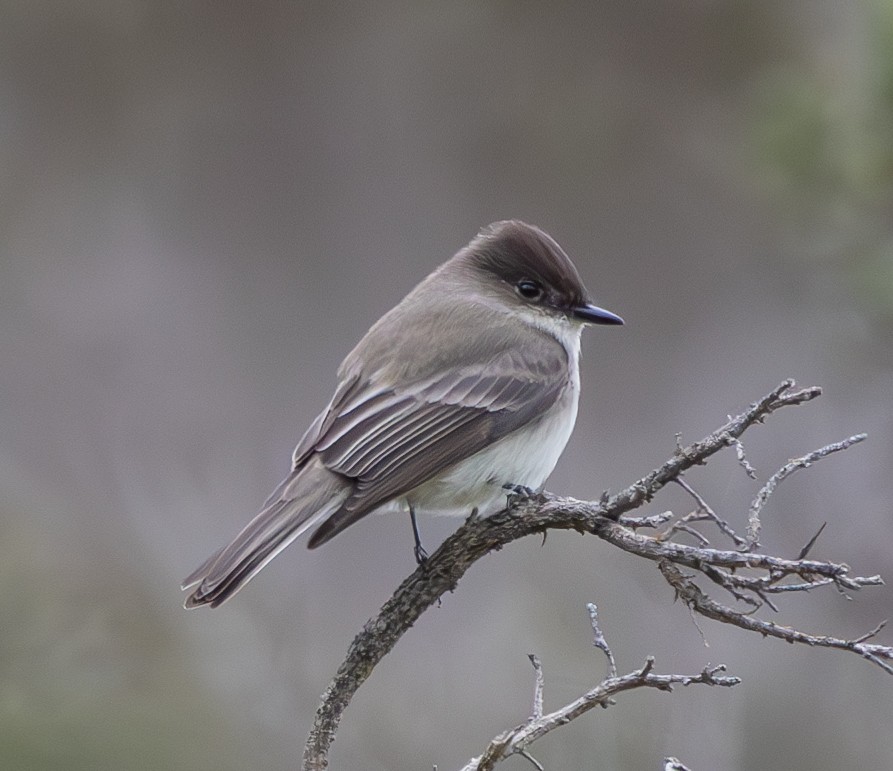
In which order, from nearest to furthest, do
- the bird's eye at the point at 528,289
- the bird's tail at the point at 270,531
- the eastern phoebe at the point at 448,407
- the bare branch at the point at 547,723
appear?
the bare branch at the point at 547,723, the bird's tail at the point at 270,531, the eastern phoebe at the point at 448,407, the bird's eye at the point at 528,289

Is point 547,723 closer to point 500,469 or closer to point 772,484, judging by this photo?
point 772,484

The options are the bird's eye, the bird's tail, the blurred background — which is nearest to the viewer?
the bird's tail

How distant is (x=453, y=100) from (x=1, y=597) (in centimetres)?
495

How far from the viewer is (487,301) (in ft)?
13.6

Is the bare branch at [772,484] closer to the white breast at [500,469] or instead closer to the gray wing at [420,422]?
the gray wing at [420,422]

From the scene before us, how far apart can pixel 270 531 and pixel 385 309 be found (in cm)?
370

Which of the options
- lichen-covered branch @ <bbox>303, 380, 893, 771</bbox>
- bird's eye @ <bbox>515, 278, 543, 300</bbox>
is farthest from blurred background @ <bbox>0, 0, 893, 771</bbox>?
lichen-covered branch @ <bbox>303, 380, 893, 771</bbox>

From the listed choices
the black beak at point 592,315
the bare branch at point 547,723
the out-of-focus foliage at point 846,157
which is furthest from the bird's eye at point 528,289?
the bare branch at point 547,723

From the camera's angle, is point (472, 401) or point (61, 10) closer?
point (472, 401)

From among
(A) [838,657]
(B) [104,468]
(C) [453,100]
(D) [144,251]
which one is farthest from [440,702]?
(C) [453,100]

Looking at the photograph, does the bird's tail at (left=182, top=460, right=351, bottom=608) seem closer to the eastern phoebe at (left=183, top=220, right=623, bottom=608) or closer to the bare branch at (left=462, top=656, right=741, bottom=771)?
the eastern phoebe at (left=183, top=220, right=623, bottom=608)

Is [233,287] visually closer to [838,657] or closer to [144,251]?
[144,251]

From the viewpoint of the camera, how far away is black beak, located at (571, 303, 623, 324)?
4070 mm

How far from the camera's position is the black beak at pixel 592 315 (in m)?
4.07
